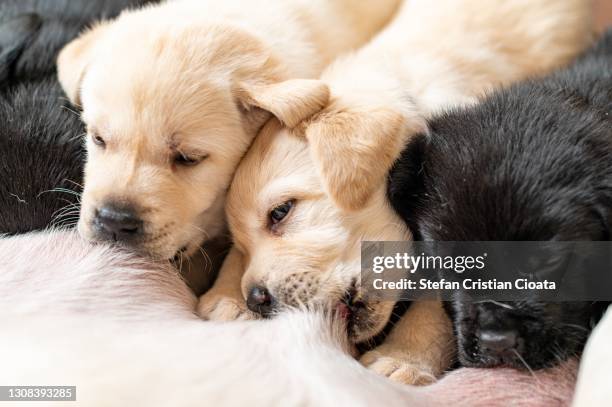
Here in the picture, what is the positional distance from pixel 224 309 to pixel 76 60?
0.60 metres

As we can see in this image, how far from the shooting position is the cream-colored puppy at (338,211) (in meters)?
1.21

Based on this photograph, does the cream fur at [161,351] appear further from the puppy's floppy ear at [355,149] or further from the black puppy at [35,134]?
the puppy's floppy ear at [355,149]

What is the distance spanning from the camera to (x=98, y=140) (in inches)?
53.8

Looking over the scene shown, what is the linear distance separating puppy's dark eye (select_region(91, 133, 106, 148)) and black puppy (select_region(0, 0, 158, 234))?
0.09 metres

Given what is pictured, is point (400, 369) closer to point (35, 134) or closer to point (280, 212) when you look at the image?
point (280, 212)

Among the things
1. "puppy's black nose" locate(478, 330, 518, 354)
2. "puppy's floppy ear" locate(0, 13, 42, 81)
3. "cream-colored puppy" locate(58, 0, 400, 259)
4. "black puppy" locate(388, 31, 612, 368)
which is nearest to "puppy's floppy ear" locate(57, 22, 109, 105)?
"cream-colored puppy" locate(58, 0, 400, 259)

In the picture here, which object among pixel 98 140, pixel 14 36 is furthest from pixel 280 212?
pixel 14 36

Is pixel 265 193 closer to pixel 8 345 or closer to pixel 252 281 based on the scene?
pixel 252 281

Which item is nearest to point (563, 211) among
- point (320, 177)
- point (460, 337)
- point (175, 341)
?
point (460, 337)

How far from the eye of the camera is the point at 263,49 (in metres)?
1.42

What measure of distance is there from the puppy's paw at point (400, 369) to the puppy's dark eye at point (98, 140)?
0.61 m

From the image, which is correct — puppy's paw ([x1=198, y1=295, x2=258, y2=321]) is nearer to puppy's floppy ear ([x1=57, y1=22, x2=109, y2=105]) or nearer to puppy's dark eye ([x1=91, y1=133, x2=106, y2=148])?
puppy's dark eye ([x1=91, y1=133, x2=106, y2=148])

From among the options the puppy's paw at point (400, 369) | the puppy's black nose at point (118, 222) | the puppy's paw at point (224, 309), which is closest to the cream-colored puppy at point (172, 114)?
the puppy's black nose at point (118, 222)

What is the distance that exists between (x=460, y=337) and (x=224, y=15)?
31.8 inches
